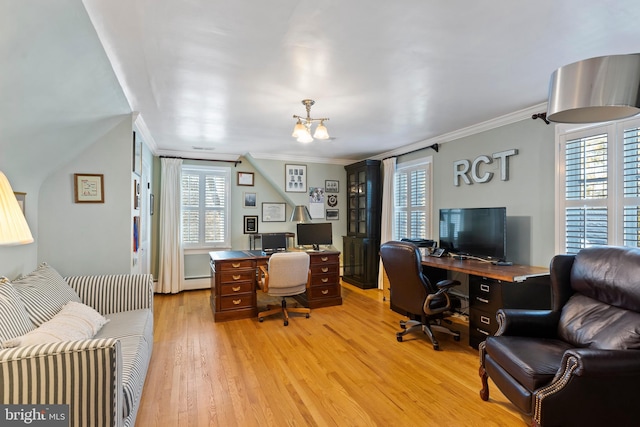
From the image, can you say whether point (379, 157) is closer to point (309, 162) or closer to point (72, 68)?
point (309, 162)

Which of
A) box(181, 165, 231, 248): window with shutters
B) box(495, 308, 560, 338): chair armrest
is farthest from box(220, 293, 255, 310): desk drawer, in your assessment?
box(495, 308, 560, 338): chair armrest

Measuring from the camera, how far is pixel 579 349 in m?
1.68

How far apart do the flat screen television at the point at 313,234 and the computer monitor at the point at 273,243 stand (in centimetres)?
29

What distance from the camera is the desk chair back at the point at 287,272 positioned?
3.71 metres

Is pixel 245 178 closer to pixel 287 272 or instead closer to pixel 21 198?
pixel 287 272

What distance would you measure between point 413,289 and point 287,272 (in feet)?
4.87

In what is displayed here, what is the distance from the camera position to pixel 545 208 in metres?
3.17

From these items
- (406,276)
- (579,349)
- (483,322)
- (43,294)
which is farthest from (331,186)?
(579,349)

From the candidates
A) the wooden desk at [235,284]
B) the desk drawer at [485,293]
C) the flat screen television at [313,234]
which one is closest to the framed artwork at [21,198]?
the wooden desk at [235,284]

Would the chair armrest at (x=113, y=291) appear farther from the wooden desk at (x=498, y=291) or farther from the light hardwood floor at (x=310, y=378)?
the wooden desk at (x=498, y=291)

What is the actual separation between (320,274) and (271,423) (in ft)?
8.50

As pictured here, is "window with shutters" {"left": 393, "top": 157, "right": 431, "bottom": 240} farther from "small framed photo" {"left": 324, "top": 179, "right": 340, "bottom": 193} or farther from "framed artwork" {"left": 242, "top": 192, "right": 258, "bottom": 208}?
"framed artwork" {"left": 242, "top": 192, "right": 258, "bottom": 208}

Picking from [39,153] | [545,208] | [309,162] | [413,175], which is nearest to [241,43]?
[39,153]

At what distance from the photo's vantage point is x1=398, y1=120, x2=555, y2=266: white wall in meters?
3.15
